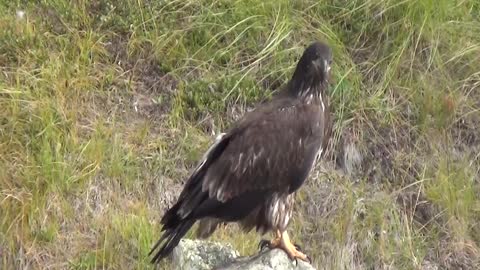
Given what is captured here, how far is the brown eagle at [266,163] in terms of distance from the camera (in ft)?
16.5

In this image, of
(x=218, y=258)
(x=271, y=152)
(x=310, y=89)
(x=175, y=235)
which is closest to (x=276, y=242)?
(x=218, y=258)

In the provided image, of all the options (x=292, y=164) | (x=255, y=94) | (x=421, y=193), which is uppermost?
(x=292, y=164)

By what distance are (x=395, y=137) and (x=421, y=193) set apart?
0.40 m

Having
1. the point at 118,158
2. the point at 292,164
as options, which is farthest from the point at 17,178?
the point at 292,164

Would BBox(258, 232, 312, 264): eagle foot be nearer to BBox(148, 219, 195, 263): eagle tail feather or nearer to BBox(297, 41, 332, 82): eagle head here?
BBox(148, 219, 195, 263): eagle tail feather

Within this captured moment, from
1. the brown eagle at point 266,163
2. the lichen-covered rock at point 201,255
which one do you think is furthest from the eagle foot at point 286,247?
the lichen-covered rock at point 201,255

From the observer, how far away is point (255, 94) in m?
6.80

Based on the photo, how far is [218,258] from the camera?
517cm

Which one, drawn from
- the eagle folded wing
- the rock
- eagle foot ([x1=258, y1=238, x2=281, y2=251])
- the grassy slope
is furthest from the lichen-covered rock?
the grassy slope

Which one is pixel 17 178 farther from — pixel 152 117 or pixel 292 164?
pixel 292 164

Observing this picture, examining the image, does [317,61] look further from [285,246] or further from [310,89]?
[285,246]

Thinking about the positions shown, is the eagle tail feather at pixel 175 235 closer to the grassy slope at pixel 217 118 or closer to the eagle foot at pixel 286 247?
the eagle foot at pixel 286 247

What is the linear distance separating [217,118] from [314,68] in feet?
5.02

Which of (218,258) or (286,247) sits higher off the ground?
(218,258)
